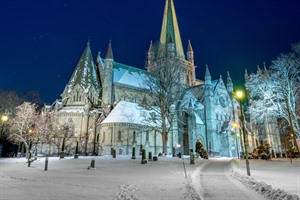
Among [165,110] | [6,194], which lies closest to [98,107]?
[165,110]

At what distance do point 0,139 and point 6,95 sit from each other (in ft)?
48.3

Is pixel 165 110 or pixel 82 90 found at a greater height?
pixel 82 90

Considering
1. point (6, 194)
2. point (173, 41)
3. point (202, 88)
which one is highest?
point (173, 41)

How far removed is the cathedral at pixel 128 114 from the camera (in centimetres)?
3459

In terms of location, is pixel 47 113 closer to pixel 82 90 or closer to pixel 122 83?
pixel 82 90

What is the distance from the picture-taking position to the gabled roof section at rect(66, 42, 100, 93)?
138 ft

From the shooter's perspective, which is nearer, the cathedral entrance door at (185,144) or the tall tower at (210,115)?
the cathedral entrance door at (185,144)

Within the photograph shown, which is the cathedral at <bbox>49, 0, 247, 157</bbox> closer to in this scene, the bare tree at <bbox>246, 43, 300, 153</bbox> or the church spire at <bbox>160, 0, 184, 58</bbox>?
the church spire at <bbox>160, 0, 184, 58</bbox>

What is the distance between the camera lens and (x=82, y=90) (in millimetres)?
41594

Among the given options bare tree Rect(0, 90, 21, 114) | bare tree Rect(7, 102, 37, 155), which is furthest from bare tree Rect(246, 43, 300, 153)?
bare tree Rect(0, 90, 21, 114)

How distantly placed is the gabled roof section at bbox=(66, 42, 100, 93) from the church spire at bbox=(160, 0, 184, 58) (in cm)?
1997

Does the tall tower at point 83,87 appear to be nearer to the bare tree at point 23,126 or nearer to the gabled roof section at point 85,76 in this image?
the gabled roof section at point 85,76

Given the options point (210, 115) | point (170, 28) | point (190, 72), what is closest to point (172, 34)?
point (170, 28)

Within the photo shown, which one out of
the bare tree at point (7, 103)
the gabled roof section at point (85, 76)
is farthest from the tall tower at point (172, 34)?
the bare tree at point (7, 103)
